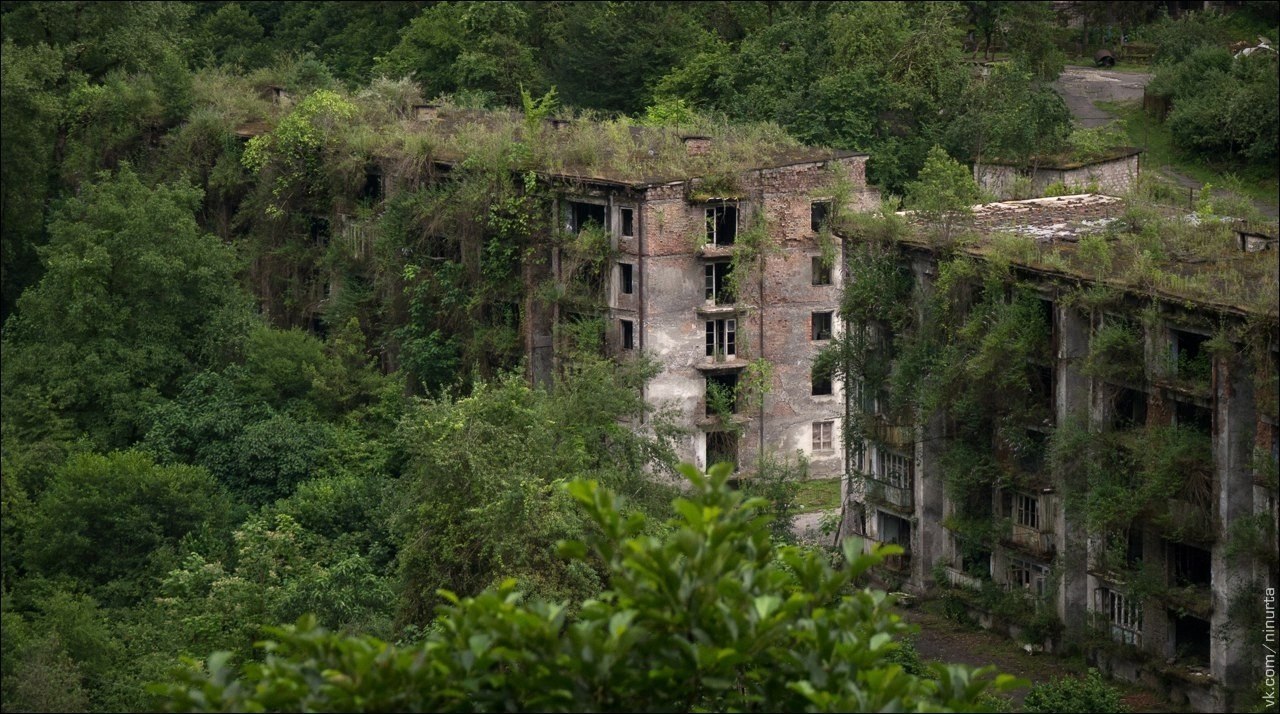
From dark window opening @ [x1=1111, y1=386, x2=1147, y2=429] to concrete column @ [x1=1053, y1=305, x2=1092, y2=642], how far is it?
57cm

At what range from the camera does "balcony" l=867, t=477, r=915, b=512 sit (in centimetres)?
4341

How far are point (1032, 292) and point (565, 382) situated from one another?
12.9 metres

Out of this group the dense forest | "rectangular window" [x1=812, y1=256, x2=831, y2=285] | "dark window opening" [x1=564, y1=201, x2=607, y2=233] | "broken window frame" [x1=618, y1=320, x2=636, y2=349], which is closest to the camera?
the dense forest

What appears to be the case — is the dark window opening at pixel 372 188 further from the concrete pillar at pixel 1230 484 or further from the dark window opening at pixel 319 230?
the concrete pillar at pixel 1230 484

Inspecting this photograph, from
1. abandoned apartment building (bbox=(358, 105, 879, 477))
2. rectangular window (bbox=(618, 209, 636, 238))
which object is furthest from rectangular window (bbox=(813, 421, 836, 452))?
rectangular window (bbox=(618, 209, 636, 238))

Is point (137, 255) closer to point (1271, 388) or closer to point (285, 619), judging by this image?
point (285, 619)

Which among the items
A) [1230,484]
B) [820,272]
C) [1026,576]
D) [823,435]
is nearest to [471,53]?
[820,272]

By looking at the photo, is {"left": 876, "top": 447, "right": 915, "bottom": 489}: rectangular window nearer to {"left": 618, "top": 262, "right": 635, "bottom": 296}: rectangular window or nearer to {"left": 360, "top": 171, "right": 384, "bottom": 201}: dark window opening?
{"left": 618, "top": 262, "right": 635, "bottom": 296}: rectangular window

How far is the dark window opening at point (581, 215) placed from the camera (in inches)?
2029

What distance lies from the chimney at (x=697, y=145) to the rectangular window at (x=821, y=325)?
498cm

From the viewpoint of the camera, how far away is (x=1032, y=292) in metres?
38.9

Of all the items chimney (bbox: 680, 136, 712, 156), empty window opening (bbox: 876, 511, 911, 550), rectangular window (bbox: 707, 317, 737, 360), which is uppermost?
chimney (bbox: 680, 136, 712, 156)

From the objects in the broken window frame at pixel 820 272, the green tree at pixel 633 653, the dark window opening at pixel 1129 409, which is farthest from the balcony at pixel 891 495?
the green tree at pixel 633 653

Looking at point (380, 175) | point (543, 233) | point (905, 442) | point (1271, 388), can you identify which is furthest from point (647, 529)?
point (380, 175)
